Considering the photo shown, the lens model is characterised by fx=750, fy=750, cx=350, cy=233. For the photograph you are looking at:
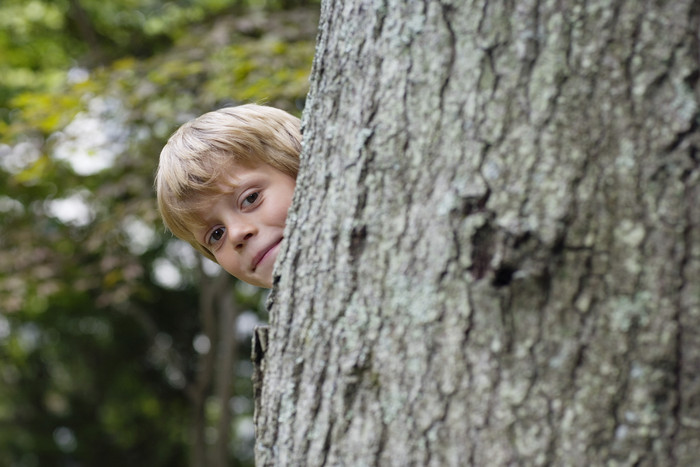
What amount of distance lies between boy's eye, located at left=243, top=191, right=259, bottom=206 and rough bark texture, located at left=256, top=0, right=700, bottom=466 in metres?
0.81

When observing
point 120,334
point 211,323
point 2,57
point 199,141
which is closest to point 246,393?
point 120,334

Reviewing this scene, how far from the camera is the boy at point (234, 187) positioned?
1902mm

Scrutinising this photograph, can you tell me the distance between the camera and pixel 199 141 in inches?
79.4

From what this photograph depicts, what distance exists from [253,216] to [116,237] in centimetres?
395

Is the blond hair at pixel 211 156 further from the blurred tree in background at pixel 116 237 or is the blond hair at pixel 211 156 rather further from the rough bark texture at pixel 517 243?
the blurred tree in background at pixel 116 237

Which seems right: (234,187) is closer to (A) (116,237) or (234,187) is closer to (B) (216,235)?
(B) (216,235)

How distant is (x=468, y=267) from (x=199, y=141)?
1.18 metres

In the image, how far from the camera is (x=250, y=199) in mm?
1918

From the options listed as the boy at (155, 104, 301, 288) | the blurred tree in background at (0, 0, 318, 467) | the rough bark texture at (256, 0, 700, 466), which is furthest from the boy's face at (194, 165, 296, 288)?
the blurred tree in background at (0, 0, 318, 467)

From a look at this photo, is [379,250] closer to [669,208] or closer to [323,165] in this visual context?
[323,165]

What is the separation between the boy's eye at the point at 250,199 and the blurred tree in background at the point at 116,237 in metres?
1.86

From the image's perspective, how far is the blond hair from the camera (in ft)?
6.30

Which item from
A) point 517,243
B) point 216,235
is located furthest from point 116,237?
point 517,243

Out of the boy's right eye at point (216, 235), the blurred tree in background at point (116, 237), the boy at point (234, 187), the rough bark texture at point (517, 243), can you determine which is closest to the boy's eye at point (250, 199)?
the boy at point (234, 187)
